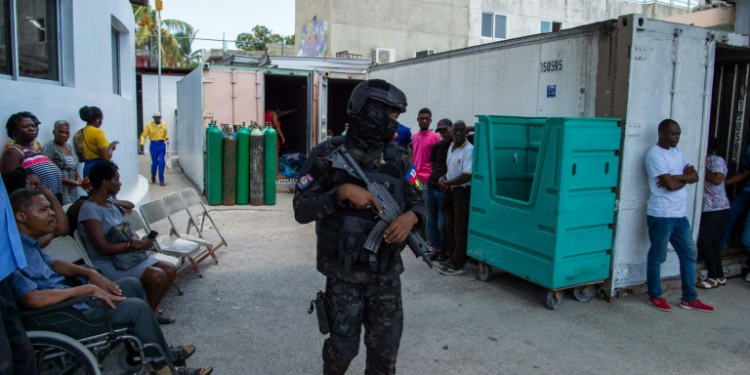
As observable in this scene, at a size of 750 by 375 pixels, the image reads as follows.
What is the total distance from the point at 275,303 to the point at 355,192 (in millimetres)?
2595

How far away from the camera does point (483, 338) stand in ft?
14.2

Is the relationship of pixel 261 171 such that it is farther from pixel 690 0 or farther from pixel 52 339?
pixel 690 0

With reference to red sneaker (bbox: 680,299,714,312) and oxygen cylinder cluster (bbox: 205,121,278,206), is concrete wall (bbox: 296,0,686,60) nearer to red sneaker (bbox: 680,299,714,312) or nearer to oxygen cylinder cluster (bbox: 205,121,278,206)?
oxygen cylinder cluster (bbox: 205,121,278,206)

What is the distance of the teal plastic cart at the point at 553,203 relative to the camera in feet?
15.6

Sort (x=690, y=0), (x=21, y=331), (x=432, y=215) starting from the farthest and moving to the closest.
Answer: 1. (x=690, y=0)
2. (x=432, y=215)
3. (x=21, y=331)

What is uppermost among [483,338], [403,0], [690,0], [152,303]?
[690,0]

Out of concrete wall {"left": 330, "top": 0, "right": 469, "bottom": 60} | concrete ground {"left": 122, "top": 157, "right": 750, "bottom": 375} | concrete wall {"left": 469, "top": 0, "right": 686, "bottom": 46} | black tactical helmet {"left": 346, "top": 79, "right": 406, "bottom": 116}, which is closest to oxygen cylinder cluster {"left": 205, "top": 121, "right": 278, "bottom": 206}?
concrete ground {"left": 122, "top": 157, "right": 750, "bottom": 375}

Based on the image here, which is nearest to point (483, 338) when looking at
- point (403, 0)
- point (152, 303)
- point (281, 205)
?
point (152, 303)

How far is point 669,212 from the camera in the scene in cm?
491

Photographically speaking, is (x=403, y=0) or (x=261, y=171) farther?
(x=403, y=0)

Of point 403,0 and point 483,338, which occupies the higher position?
point 403,0

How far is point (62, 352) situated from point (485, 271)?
4.03m

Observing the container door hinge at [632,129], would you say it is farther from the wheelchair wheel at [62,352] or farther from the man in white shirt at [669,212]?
the wheelchair wheel at [62,352]

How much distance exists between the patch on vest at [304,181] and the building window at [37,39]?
333 centimetres
